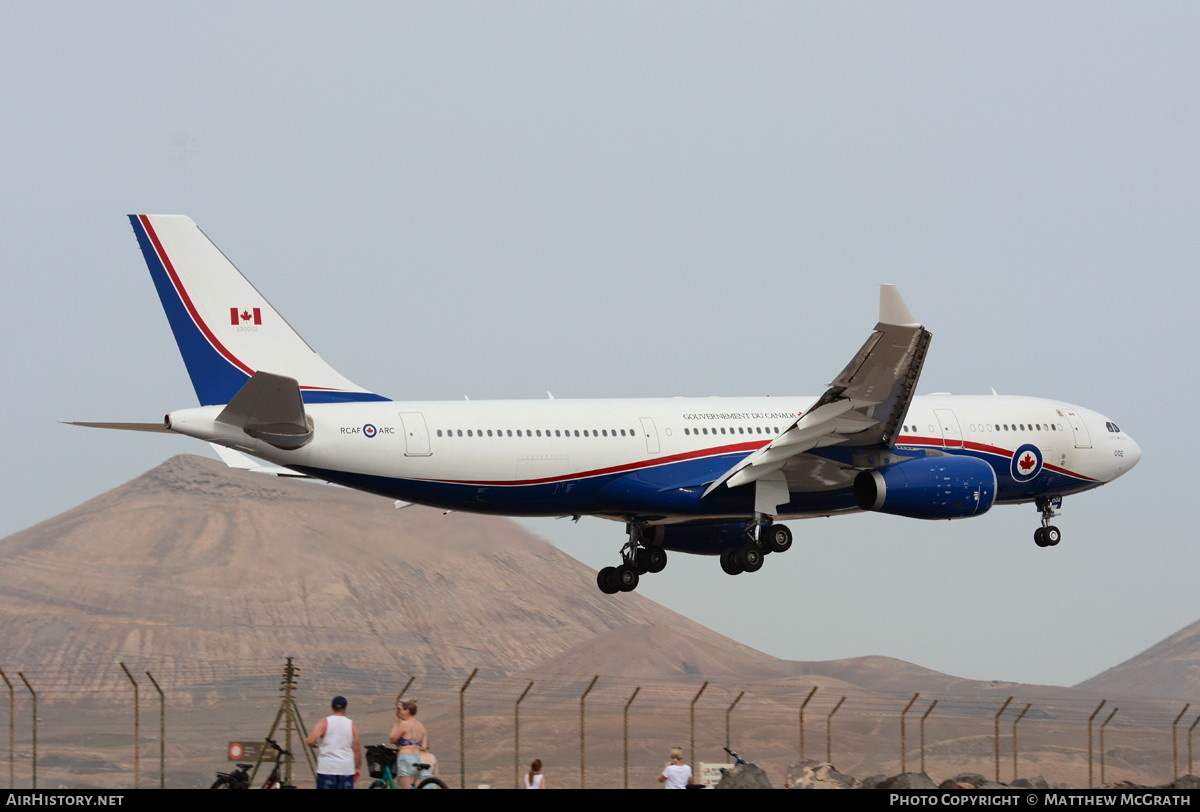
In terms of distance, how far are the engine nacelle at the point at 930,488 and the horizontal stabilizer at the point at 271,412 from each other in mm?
13806

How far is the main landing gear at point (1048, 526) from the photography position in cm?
4919

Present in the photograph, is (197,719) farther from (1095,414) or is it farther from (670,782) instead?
(670,782)

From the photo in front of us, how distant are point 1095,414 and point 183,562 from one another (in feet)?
201

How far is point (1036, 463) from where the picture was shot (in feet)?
155

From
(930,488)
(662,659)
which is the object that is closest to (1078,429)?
(930,488)

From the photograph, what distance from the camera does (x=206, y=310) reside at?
1544 inches

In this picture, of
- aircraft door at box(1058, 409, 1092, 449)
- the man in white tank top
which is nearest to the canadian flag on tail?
the man in white tank top

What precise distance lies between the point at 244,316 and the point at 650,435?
10.1 m

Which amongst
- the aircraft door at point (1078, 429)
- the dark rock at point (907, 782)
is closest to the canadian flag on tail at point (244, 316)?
the dark rock at point (907, 782)

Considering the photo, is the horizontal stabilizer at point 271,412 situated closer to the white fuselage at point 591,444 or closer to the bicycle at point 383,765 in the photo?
the white fuselage at point 591,444

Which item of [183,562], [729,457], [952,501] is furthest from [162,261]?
[183,562]

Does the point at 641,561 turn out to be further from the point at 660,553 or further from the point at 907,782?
the point at 907,782

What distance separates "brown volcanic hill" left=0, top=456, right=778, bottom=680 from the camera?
7712 centimetres

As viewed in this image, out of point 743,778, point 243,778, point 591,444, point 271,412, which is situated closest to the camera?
point 243,778
